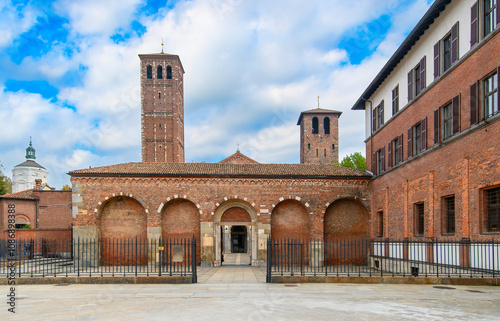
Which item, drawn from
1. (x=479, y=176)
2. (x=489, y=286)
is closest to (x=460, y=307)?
(x=489, y=286)

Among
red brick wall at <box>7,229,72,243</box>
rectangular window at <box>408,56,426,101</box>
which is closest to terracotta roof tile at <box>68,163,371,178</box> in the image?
red brick wall at <box>7,229,72,243</box>

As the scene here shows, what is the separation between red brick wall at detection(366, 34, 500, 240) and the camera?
13797 millimetres

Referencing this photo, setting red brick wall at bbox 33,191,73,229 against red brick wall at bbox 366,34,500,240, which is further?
red brick wall at bbox 33,191,73,229

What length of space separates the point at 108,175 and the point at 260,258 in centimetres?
1059

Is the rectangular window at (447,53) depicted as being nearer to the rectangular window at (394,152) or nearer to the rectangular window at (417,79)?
the rectangular window at (417,79)

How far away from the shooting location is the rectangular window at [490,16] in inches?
527

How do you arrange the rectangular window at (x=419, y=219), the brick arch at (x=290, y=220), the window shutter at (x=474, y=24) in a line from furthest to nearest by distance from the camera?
the brick arch at (x=290, y=220) < the rectangular window at (x=419, y=219) < the window shutter at (x=474, y=24)

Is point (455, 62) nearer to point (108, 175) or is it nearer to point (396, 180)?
point (396, 180)

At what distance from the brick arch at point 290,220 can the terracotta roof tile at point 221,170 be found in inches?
81.0

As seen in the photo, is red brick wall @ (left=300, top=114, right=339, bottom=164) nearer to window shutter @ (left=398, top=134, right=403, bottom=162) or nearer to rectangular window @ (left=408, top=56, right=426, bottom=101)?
window shutter @ (left=398, top=134, right=403, bottom=162)

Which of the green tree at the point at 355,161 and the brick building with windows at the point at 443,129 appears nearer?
the brick building with windows at the point at 443,129

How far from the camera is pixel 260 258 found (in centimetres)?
2580

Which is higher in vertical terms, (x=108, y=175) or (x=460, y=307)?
(x=108, y=175)

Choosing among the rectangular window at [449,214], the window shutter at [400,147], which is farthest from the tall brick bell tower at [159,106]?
the rectangular window at [449,214]
